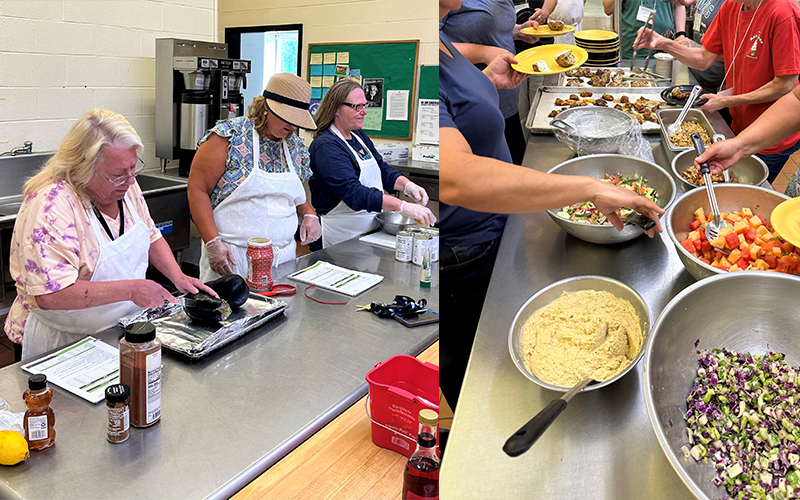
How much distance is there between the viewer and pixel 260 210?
2375 mm

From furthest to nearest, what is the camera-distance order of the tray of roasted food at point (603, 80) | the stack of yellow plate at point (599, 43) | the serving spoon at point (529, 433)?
the tray of roasted food at point (603, 80)
the stack of yellow plate at point (599, 43)
the serving spoon at point (529, 433)

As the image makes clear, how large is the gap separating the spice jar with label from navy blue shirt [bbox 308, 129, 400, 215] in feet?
5.04

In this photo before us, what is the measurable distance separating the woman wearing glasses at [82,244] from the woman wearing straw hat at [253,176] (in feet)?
1.32

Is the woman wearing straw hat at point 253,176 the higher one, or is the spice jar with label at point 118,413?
the woman wearing straw hat at point 253,176

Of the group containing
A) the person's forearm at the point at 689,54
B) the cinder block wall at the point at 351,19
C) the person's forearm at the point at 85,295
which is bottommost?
the person's forearm at the point at 85,295

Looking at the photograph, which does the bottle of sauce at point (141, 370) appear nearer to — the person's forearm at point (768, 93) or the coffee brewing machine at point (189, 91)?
the person's forearm at point (768, 93)

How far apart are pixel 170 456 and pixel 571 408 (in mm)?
740

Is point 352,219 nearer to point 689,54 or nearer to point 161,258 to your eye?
point 161,258

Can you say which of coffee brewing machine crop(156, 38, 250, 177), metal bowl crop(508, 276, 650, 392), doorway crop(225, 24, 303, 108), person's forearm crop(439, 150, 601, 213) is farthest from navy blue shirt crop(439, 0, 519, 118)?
doorway crop(225, 24, 303, 108)

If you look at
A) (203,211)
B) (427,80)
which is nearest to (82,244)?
(203,211)

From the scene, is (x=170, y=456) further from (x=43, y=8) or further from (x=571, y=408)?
(x=43, y=8)

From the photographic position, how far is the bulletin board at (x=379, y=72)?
4.23 m

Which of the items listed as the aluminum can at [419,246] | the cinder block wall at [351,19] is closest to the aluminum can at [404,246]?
→ the aluminum can at [419,246]

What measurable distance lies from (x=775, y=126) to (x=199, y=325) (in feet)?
5.03
